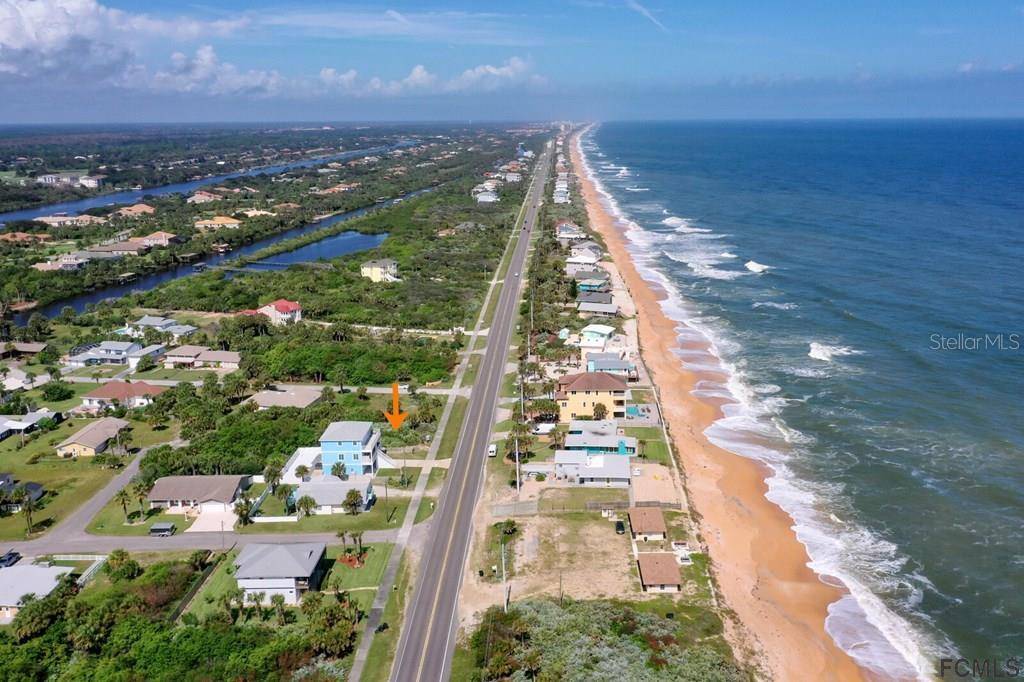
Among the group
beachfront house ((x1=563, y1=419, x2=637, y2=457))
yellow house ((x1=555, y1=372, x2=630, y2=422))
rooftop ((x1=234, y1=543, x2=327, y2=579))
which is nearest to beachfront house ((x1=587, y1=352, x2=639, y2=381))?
yellow house ((x1=555, y1=372, x2=630, y2=422))

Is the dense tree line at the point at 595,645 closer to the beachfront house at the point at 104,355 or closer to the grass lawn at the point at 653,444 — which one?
the grass lawn at the point at 653,444

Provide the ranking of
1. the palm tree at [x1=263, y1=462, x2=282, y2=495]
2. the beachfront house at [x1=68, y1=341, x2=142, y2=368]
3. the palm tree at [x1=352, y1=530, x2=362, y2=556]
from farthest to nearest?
the beachfront house at [x1=68, y1=341, x2=142, y2=368] → the palm tree at [x1=263, y1=462, x2=282, y2=495] → the palm tree at [x1=352, y1=530, x2=362, y2=556]

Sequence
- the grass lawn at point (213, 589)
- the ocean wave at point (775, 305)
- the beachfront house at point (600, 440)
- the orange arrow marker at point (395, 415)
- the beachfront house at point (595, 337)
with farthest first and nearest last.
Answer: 1. the ocean wave at point (775, 305)
2. the beachfront house at point (595, 337)
3. the orange arrow marker at point (395, 415)
4. the beachfront house at point (600, 440)
5. the grass lawn at point (213, 589)

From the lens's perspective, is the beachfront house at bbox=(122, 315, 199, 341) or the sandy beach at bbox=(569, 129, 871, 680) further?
the beachfront house at bbox=(122, 315, 199, 341)

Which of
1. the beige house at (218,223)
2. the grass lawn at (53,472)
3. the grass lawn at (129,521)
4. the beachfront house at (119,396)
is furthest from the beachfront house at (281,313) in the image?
the beige house at (218,223)

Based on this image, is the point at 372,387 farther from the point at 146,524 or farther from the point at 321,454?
the point at 146,524

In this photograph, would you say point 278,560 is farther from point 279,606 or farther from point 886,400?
point 886,400

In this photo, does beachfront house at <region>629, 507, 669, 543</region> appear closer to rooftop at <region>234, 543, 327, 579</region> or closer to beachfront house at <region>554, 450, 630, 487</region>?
beachfront house at <region>554, 450, 630, 487</region>
